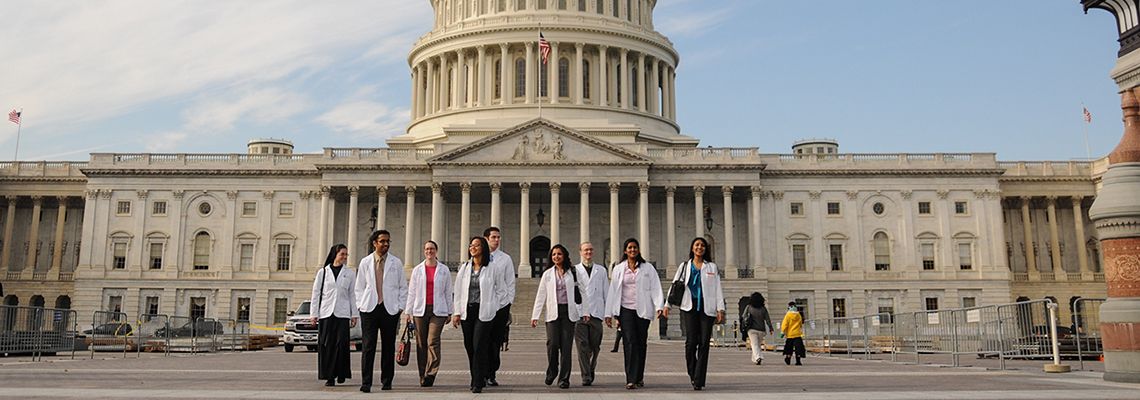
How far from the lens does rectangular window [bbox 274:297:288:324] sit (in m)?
62.2

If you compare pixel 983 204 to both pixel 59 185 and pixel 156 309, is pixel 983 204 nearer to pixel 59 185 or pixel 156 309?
pixel 156 309

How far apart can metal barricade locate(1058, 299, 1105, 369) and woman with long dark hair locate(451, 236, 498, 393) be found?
41.0 ft

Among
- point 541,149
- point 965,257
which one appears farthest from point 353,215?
point 965,257

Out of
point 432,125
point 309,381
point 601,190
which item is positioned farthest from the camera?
point 432,125

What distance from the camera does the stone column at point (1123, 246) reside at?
1477 cm

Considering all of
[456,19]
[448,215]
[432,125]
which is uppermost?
[456,19]

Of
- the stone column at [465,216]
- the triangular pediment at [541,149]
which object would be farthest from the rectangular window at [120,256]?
the stone column at [465,216]

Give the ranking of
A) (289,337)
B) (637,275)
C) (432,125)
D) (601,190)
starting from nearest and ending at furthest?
(637,275) < (289,337) < (601,190) < (432,125)

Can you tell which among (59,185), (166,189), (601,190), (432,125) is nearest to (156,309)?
(166,189)

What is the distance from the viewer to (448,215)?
64062 mm

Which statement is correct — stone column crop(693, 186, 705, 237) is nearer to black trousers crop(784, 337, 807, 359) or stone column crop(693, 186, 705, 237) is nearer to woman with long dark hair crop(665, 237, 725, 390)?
black trousers crop(784, 337, 807, 359)

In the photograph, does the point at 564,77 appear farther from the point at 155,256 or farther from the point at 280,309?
the point at 155,256

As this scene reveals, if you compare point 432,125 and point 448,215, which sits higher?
→ point 432,125

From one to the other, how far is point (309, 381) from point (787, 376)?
8.37 meters
